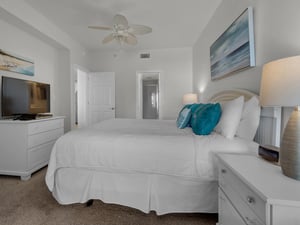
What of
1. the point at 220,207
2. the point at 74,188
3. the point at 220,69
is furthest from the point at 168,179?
the point at 220,69

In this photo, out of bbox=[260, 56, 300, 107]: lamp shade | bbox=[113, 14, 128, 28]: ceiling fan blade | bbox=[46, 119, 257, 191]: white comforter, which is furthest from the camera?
bbox=[113, 14, 128, 28]: ceiling fan blade

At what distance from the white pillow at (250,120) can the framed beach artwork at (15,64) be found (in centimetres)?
345

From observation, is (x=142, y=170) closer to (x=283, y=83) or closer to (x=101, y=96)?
(x=283, y=83)

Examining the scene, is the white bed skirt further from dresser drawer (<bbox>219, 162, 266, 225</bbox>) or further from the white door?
the white door

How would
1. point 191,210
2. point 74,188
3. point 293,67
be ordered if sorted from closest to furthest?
1. point 293,67
2. point 191,210
3. point 74,188

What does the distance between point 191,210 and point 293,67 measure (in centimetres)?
136

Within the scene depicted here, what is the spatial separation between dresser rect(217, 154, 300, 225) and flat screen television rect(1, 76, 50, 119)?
112 inches

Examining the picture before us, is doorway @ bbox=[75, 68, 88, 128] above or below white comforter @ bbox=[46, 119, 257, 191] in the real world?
above

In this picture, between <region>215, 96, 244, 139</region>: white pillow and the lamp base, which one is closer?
the lamp base

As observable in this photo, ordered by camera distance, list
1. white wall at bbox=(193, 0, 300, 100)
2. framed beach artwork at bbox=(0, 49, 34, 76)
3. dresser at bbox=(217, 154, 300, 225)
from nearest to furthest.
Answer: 1. dresser at bbox=(217, 154, 300, 225)
2. white wall at bbox=(193, 0, 300, 100)
3. framed beach artwork at bbox=(0, 49, 34, 76)

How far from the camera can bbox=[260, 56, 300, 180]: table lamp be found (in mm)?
785

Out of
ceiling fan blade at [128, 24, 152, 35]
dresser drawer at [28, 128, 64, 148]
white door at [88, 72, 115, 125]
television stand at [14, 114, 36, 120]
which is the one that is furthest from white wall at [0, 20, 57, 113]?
ceiling fan blade at [128, 24, 152, 35]

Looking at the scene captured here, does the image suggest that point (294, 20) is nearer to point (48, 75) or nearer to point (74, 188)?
point (74, 188)

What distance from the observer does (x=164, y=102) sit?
15.7 feet
